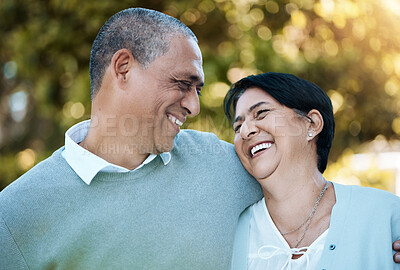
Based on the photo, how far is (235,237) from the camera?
2084 millimetres

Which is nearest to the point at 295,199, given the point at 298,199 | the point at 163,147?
the point at 298,199

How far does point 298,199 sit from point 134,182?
802 millimetres

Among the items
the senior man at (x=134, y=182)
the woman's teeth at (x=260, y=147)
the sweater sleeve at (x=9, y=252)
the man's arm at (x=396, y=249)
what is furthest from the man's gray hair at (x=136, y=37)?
the man's arm at (x=396, y=249)

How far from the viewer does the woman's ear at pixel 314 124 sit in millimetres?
2148

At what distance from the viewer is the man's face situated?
81.7 inches

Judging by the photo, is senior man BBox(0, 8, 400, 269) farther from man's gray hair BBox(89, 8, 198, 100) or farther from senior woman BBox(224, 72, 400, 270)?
senior woman BBox(224, 72, 400, 270)

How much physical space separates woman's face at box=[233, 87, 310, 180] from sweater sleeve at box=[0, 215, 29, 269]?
3.70 ft

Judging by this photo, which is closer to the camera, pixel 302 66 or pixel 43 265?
pixel 43 265

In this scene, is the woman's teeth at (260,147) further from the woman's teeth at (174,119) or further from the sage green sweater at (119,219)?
the woman's teeth at (174,119)

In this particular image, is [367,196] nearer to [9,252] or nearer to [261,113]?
[261,113]

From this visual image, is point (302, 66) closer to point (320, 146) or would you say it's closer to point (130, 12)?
point (320, 146)

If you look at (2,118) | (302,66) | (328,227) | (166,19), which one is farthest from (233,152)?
(2,118)

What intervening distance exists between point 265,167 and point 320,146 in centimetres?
37

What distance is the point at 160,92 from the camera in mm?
2076
